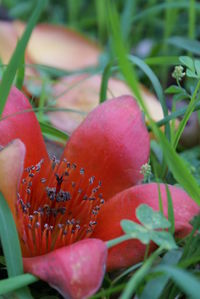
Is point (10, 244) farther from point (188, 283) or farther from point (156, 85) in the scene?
point (156, 85)

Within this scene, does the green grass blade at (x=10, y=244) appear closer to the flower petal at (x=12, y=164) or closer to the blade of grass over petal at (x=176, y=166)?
the flower petal at (x=12, y=164)

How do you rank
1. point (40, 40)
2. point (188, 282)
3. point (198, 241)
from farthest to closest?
point (40, 40)
point (198, 241)
point (188, 282)

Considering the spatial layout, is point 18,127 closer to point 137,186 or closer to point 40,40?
point 137,186

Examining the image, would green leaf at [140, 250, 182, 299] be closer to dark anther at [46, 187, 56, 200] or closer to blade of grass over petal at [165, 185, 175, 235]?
blade of grass over petal at [165, 185, 175, 235]

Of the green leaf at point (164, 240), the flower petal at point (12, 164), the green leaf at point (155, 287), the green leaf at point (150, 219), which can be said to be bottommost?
the green leaf at point (155, 287)

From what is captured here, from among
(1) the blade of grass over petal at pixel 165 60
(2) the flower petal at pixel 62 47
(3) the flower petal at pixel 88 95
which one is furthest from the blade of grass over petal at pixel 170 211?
(2) the flower petal at pixel 62 47

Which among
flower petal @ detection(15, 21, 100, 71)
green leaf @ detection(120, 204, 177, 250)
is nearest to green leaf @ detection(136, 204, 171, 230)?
green leaf @ detection(120, 204, 177, 250)

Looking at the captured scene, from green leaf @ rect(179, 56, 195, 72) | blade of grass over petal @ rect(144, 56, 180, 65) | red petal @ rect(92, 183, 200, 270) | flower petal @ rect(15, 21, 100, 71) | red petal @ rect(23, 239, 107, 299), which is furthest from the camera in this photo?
flower petal @ rect(15, 21, 100, 71)

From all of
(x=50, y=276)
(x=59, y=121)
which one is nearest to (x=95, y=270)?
(x=50, y=276)
